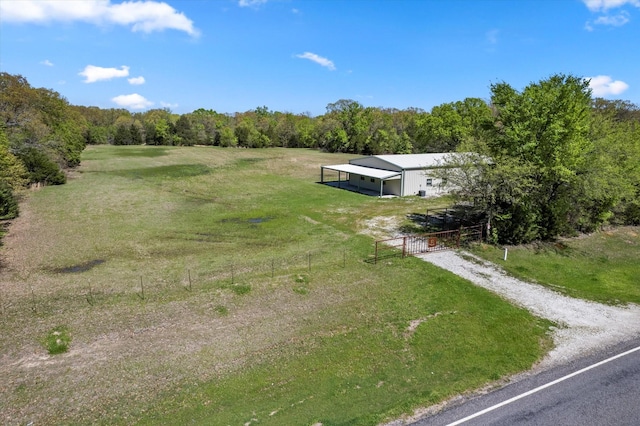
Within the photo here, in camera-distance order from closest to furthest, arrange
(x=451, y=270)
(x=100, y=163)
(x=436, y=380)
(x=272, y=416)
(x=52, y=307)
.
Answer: (x=272, y=416) < (x=436, y=380) < (x=52, y=307) < (x=451, y=270) < (x=100, y=163)

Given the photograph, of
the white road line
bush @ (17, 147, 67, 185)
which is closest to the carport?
the white road line

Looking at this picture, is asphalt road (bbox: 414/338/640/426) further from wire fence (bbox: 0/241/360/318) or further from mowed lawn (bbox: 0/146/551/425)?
wire fence (bbox: 0/241/360/318)

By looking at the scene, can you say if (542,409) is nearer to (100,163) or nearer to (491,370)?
(491,370)

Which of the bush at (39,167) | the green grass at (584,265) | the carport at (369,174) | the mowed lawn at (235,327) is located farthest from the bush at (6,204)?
the green grass at (584,265)

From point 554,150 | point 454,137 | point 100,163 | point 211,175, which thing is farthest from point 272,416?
point 100,163

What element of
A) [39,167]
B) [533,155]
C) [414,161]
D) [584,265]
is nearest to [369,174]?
[414,161]

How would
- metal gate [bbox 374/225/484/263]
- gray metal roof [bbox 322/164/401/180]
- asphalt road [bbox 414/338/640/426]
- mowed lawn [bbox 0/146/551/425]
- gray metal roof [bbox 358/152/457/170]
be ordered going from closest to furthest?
asphalt road [bbox 414/338/640/426], mowed lawn [bbox 0/146/551/425], metal gate [bbox 374/225/484/263], gray metal roof [bbox 322/164/401/180], gray metal roof [bbox 358/152/457/170]

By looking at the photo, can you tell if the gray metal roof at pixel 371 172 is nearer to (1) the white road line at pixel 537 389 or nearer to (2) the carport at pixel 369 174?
(2) the carport at pixel 369 174
